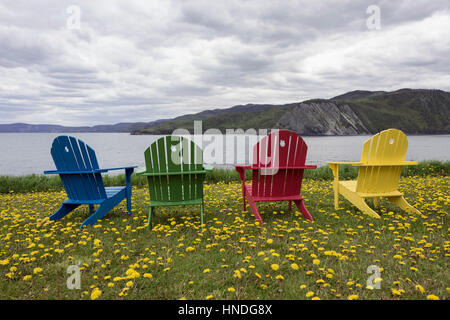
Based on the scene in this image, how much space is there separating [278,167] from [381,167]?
1893mm

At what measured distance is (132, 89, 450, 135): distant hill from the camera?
93062 mm

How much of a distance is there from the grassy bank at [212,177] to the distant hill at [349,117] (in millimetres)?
79629

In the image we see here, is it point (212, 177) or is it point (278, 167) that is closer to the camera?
point (278, 167)

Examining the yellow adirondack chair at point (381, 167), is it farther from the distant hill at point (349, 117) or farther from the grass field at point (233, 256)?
the distant hill at point (349, 117)

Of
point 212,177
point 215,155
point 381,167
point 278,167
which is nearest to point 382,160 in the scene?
point 381,167

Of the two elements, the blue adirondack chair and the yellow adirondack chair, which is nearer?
the blue adirondack chair

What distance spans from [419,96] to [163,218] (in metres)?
137

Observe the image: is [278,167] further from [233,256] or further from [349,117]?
[349,117]

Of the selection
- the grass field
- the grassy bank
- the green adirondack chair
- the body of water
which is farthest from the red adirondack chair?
the grassy bank

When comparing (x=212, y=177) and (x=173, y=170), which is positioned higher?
(x=173, y=170)

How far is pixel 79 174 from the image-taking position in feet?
14.1

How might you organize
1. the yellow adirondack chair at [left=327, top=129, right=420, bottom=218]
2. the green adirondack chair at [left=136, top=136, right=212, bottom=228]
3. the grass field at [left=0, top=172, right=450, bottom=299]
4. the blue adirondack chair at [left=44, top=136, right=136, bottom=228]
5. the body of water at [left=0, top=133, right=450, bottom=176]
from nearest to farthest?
1. the grass field at [left=0, top=172, right=450, bottom=299]
2. the green adirondack chair at [left=136, top=136, right=212, bottom=228]
3. the blue adirondack chair at [left=44, top=136, right=136, bottom=228]
4. the yellow adirondack chair at [left=327, top=129, right=420, bottom=218]
5. the body of water at [left=0, top=133, right=450, bottom=176]

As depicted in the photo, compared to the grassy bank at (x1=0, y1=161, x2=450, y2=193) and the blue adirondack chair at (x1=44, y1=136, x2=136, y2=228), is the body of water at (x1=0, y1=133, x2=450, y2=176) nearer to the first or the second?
the grassy bank at (x1=0, y1=161, x2=450, y2=193)

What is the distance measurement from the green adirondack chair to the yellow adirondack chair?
2.63 metres
